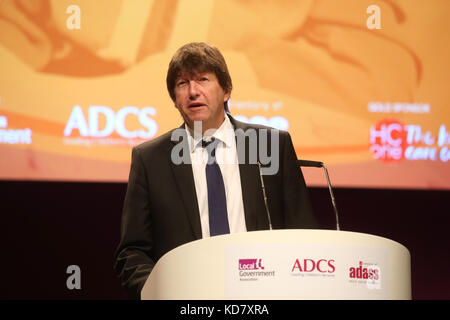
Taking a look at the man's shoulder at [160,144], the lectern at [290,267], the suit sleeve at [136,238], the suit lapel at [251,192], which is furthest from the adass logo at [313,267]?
the man's shoulder at [160,144]

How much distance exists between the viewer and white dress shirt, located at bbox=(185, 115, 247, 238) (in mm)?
2818

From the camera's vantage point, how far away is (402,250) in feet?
7.07

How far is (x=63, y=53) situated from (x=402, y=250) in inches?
95.4

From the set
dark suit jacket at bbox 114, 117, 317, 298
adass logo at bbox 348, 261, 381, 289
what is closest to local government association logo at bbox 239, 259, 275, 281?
adass logo at bbox 348, 261, 381, 289

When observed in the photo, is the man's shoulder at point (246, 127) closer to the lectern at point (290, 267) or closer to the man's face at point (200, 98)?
the man's face at point (200, 98)

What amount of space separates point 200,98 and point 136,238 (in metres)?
0.58

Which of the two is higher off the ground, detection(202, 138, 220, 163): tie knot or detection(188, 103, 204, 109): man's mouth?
detection(188, 103, 204, 109): man's mouth

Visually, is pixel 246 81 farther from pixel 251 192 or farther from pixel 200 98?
pixel 251 192

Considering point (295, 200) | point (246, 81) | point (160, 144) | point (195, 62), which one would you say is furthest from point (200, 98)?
point (246, 81)

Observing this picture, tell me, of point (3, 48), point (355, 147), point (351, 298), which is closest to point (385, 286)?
point (351, 298)

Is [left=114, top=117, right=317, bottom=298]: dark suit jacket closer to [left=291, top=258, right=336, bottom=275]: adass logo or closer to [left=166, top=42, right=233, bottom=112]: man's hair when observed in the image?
[left=166, top=42, right=233, bottom=112]: man's hair

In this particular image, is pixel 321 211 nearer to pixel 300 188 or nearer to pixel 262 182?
pixel 300 188

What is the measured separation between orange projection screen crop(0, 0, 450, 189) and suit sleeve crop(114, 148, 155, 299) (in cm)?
102

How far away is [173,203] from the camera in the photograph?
2.83 m
